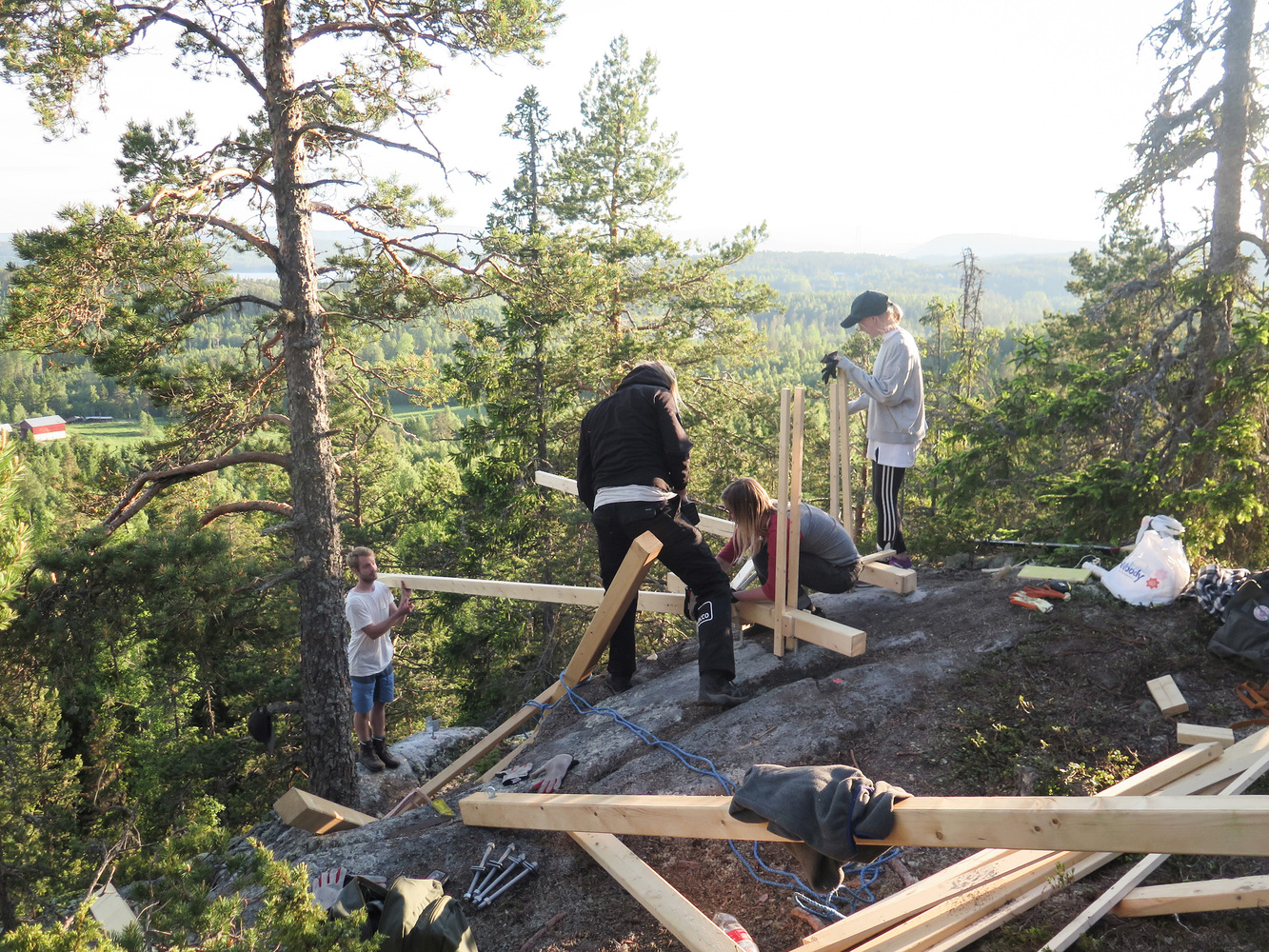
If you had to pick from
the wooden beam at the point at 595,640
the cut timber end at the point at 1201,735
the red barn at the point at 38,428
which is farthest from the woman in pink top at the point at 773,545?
the red barn at the point at 38,428

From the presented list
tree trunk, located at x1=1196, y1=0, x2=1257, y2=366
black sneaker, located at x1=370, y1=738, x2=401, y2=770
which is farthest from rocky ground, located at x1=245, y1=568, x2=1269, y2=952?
tree trunk, located at x1=1196, y1=0, x2=1257, y2=366

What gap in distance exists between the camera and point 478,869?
144 inches

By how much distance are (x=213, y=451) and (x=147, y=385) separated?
119 centimetres

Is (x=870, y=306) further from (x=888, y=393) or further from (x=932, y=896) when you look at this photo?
(x=932, y=896)

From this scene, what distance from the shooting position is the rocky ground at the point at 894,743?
3229mm

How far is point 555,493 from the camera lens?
14.9 m

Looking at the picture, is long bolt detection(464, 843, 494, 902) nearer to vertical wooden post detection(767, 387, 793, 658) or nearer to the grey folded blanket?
the grey folded blanket

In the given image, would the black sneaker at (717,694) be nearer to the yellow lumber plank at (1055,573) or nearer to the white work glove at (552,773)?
the white work glove at (552,773)

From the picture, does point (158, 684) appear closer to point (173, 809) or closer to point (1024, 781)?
point (173, 809)

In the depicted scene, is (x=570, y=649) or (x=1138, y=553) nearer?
(x=1138, y=553)

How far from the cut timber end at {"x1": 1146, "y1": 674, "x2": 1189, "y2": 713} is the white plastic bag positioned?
0.90 m

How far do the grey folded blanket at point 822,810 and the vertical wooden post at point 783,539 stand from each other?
225 cm

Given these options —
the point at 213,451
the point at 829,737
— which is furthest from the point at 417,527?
the point at 829,737

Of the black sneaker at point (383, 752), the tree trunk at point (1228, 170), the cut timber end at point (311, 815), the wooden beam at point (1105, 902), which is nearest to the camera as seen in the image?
the wooden beam at point (1105, 902)
